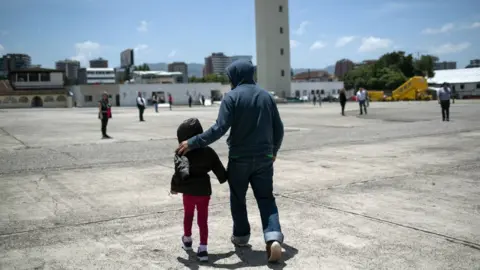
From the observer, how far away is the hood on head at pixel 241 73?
4406 millimetres

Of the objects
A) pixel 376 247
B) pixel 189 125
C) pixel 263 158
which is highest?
pixel 189 125

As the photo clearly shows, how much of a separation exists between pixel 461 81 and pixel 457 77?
7.33 m

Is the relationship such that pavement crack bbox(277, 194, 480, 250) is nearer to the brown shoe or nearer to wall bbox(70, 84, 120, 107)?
the brown shoe

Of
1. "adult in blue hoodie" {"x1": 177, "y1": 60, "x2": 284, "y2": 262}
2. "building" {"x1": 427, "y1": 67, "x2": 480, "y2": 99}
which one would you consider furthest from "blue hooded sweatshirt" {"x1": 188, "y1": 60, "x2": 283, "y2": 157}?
"building" {"x1": 427, "y1": 67, "x2": 480, "y2": 99}

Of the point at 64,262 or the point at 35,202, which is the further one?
the point at 35,202

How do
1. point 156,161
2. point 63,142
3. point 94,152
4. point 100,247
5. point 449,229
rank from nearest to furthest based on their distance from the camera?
point 100,247 < point 449,229 < point 156,161 < point 94,152 < point 63,142

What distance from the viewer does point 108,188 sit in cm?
767

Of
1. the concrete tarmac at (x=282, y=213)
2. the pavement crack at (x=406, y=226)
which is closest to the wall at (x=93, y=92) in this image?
the concrete tarmac at (x=282, y=213)

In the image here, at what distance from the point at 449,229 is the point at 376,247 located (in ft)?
3.44

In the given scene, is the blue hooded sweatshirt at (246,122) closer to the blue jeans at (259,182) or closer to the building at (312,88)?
the blue jeans at (259,182)

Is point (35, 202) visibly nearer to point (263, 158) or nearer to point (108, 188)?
point (108, 188)

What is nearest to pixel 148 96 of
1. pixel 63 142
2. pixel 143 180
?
pixel 63 142

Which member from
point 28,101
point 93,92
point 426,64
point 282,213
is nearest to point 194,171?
point 282,213

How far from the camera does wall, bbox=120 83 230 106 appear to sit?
3369 inches
